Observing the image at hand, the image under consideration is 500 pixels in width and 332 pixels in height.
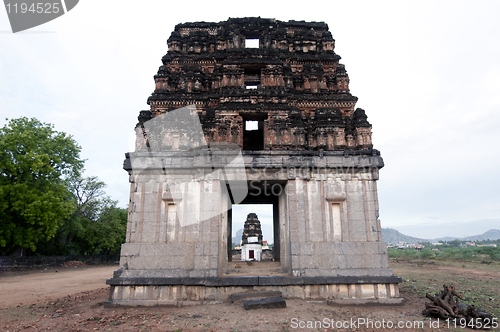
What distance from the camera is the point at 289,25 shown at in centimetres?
1658

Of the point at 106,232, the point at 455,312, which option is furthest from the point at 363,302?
the point at 106,232

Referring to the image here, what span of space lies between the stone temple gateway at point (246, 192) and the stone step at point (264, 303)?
2.73 ft

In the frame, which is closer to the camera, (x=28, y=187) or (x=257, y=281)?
(x=257, y=281)

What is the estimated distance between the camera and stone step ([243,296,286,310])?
898 centimetres

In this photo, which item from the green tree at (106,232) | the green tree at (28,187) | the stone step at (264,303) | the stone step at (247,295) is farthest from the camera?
the green tree at (106,232)

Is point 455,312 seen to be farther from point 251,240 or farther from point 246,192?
point 251,240

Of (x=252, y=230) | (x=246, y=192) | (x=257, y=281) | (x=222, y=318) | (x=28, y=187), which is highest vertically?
(x=28, y=187)

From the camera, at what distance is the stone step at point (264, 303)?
8984 mm

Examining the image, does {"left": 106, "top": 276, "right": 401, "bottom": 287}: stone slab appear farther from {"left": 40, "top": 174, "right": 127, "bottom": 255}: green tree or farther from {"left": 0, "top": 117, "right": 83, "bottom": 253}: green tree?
{"left": 40, "top": 174, "right": 127, "bottom": 255}: green tree

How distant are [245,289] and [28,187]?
2409cm

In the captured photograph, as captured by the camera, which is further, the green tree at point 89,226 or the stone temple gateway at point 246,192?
the green tree at point 89,226

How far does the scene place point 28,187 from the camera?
24719 mm

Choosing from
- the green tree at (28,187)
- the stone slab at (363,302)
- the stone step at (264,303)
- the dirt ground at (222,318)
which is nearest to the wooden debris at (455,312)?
the dirt ground at (222,318)

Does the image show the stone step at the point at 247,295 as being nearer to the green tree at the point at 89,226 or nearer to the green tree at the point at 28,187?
the green tree at the point at 28,187
